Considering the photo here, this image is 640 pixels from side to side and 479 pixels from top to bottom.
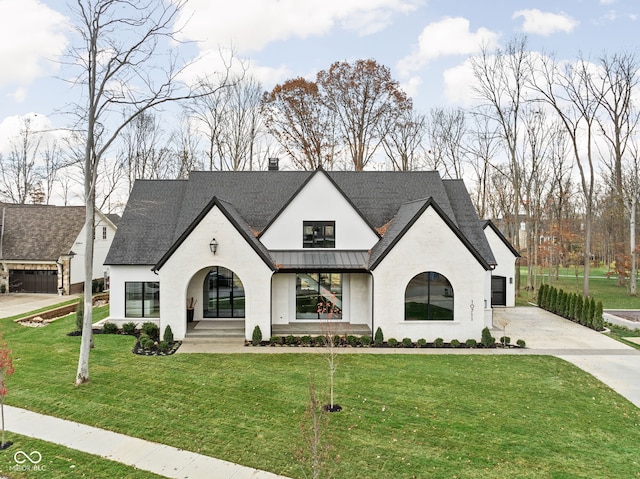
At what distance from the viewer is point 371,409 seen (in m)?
9.46

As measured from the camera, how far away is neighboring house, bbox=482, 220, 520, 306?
2395 cm

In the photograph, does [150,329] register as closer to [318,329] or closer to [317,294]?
[318,329]

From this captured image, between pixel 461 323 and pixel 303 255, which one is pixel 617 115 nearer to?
Answer: pixel 461 323

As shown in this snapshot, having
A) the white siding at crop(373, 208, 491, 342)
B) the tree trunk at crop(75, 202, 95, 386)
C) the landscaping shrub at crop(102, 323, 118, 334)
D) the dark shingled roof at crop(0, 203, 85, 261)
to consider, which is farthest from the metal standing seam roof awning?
the dark shingled roof at crop(0, 203, 85, 261)

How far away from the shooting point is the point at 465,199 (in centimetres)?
2072

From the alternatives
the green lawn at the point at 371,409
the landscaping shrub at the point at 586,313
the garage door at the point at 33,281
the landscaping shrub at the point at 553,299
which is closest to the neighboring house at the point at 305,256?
the green lawn at the point at 371,409

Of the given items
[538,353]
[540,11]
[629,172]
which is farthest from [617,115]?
[538,353]

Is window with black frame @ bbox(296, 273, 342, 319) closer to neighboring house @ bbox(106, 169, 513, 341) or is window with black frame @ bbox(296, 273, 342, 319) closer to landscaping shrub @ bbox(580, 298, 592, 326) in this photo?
neighboring house @ bbox(106, 169, 513, 341)

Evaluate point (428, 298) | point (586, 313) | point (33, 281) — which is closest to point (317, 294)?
point (428, 298)

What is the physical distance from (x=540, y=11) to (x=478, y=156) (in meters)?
17.7

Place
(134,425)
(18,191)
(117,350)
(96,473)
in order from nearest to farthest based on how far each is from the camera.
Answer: (96,473)
(134,425)
(117,350)
(18,191)

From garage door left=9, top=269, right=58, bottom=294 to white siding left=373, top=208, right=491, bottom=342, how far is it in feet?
82.9

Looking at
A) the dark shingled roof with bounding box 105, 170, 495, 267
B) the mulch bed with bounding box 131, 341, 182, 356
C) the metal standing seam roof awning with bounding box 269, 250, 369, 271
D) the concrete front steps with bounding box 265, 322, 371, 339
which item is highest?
Result: the dark shingled roof with bounding box 105, 170, 495, 267

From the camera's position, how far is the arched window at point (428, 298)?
1584 centimetres
